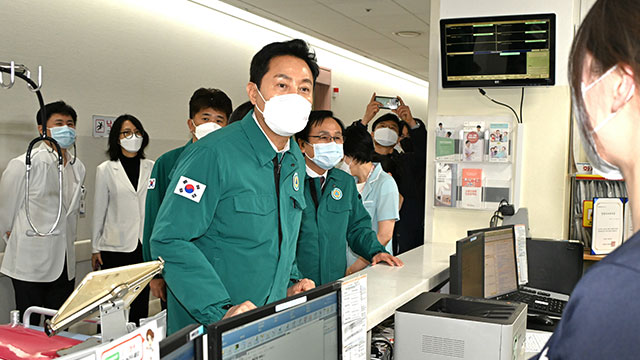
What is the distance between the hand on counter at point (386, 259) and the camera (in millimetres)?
2711

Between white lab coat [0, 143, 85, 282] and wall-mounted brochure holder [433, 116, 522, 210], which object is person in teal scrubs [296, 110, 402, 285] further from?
white lab coat [0, 143, 85, 282]

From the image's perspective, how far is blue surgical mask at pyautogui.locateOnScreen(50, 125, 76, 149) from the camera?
3.85m

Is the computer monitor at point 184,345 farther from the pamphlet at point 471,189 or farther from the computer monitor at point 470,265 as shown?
the pamphlet at point 471,189

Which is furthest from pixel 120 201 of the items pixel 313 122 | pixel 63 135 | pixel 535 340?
pixel 535 340

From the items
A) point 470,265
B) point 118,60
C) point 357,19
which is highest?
point 357,19

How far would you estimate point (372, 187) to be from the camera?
11.9 ft

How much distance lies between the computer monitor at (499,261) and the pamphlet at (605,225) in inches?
36.5

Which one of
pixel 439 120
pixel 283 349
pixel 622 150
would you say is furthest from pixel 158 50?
pixel 622 150

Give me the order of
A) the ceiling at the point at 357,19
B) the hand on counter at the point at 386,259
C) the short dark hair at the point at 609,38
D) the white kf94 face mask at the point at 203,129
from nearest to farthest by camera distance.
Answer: the short dark hair at the point at 609,38, the hand on counter at the point at 386,259, the white kf94 face mask at the point at 203,129, the ceiling at the point at 357,19

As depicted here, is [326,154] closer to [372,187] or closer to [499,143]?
[372,187]

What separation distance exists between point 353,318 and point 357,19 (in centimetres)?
527

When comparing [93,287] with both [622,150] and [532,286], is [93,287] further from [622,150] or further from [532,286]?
[532,286]

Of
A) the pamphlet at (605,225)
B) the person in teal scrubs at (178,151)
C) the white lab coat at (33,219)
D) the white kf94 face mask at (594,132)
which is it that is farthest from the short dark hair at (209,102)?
the white kf94 face mask at (594,132)

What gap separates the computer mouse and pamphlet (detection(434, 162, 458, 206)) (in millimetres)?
1111
